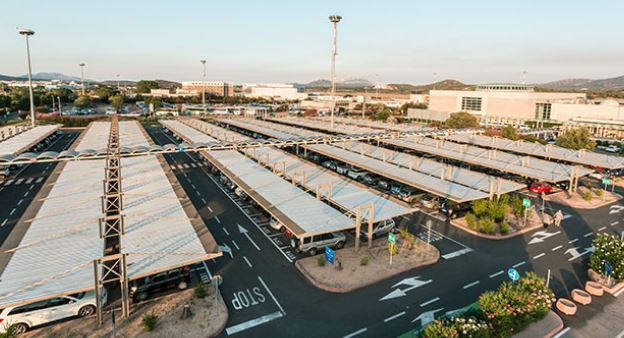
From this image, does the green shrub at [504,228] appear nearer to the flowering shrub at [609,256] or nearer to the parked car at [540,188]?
the flowering shrub at [609,256]

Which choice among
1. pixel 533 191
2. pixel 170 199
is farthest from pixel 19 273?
pixel 533 191

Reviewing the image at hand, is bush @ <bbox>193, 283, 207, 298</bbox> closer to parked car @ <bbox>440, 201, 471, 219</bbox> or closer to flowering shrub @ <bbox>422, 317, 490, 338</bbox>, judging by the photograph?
flowering shrub @ <bbox>422, 317, 490, 338</bbox>

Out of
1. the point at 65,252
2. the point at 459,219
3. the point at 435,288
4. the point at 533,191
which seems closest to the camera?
the point at 65,252

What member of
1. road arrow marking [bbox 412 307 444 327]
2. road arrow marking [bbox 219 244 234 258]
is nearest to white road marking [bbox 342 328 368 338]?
road arrow marking [bbox 412 307 444 327]

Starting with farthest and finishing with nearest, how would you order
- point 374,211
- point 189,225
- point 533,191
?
1. point 533,191
2. point 374,211
3. point 189,225

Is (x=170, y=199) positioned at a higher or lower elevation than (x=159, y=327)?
higher

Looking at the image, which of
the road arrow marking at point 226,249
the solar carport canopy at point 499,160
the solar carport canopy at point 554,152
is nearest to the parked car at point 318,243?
the road arrow marking at point 226,249

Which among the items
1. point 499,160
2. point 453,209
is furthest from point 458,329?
point 499,160

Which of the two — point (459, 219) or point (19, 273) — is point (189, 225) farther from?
point (459, 219)
